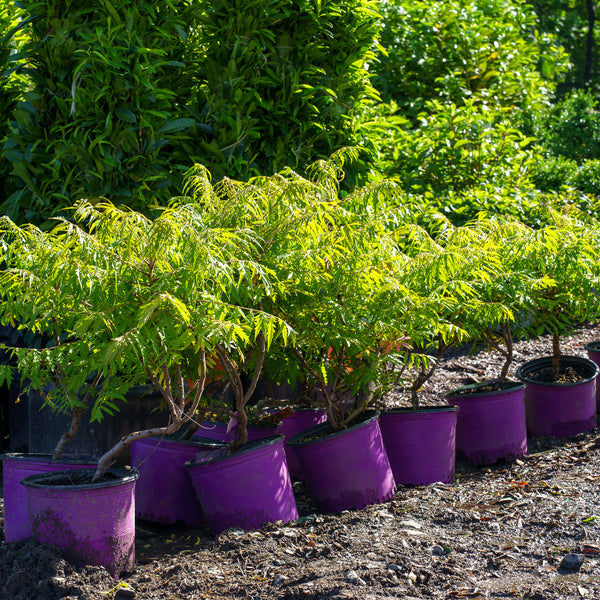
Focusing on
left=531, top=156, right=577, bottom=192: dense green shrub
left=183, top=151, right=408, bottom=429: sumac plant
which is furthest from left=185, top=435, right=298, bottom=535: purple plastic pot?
left=531, top=156, right=577, bottom=192: dense green shrub

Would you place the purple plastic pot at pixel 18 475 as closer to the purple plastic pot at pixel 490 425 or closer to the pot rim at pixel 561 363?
the purple plastic pot at pixel 490 425

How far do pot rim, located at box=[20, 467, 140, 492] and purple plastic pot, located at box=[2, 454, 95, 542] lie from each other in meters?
0.11

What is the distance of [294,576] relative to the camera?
3055 mm

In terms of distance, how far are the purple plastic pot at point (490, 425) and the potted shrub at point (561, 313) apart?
22.2 inches

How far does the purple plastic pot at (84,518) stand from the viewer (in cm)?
309

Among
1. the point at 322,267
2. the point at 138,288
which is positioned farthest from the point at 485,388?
the point at 138,288

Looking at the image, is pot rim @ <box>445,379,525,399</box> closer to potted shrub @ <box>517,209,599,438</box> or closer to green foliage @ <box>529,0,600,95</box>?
potted shrub @ <box>517,209,599,438</box>

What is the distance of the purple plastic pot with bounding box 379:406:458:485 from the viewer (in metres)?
4.27

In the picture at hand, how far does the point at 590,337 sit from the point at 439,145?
2776mm

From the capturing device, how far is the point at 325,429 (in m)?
4.18

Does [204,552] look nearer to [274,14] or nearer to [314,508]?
[314,508]

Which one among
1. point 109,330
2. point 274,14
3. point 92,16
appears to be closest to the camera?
point 109,330

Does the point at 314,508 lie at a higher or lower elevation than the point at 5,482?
lower

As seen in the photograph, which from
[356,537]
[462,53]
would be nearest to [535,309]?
[356,537]
